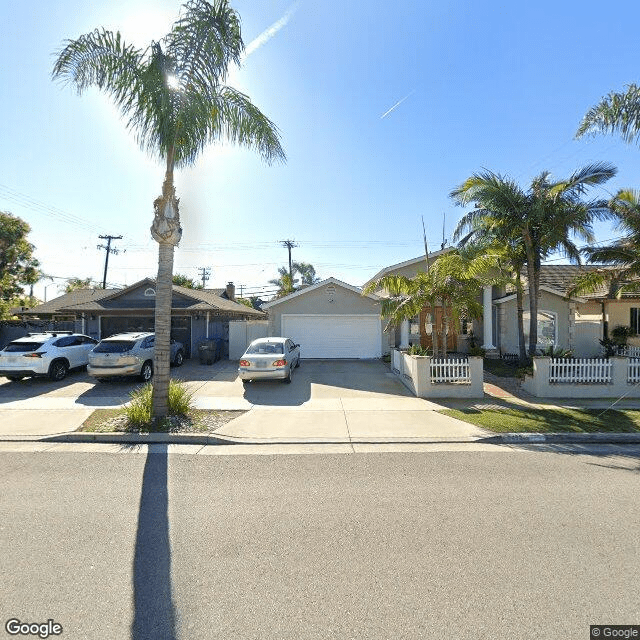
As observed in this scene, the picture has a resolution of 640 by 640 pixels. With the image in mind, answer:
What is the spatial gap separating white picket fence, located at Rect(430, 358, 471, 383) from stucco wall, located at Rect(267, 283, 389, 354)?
7.00m

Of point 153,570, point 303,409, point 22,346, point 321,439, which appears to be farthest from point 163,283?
point 22,346

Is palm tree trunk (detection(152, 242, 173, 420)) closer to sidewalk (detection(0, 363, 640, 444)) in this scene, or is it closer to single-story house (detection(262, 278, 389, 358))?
sidewalk (detection(0, 363, 640, 444))

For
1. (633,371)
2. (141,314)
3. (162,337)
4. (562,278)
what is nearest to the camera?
(162,337)

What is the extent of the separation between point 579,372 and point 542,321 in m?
7.51

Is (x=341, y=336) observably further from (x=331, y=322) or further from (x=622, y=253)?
(x=622, y=253)

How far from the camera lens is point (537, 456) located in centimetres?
611

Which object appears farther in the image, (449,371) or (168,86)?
(449,371)

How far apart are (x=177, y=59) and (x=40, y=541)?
28.2ft

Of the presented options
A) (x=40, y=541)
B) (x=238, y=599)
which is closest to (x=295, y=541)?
(x=238, y=599)

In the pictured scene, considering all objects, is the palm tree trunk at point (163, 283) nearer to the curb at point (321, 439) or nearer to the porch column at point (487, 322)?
the curb at point (321, 439)

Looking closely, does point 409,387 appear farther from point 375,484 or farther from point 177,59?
point 177,59

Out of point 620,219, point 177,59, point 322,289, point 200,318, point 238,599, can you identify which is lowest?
point 238,599
